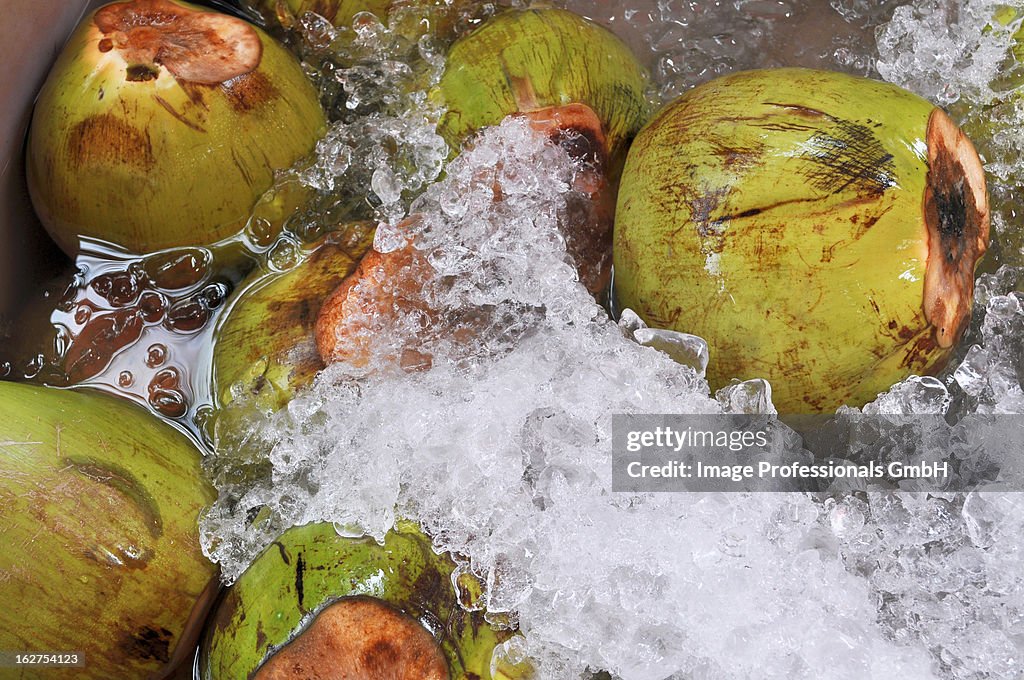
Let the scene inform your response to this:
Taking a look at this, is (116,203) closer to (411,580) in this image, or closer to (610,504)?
(411,580)

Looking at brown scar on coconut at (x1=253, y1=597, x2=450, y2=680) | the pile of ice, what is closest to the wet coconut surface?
the pile of ice

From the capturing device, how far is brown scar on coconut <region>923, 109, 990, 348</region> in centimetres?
107

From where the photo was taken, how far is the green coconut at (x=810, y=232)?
3.41 feet

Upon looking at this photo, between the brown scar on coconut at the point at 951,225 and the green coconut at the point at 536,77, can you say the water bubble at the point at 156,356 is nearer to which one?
the green coconut at the point at 536,77

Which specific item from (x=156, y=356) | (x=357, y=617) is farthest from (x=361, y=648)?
(x=156, y=356)

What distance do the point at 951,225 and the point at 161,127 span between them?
108 centimetres

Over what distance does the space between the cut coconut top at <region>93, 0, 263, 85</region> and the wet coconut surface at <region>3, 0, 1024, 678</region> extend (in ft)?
0.04

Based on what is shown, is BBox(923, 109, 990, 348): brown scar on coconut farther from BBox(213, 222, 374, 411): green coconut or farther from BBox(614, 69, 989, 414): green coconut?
BBox(213, 222, 374, 411): green coconut

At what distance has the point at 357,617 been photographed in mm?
953

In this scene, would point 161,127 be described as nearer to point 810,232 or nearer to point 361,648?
point 361,648

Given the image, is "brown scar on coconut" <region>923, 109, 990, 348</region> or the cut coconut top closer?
"brown scar on coconut" <region>923, 109, 990, 348</region>

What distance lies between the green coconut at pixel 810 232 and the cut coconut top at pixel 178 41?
0.62m

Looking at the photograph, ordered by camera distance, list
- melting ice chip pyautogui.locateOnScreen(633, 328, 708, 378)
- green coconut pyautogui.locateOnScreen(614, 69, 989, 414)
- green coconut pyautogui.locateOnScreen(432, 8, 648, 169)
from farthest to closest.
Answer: green coconut pyautogui.locateOnScreen(432, 8, 648, 169) → melting ice chip pyautogui.locateOnScreen(633, 328, 708, 378) → green coconut pyautogui.locateOnScreen(614, 69, 989, 414)

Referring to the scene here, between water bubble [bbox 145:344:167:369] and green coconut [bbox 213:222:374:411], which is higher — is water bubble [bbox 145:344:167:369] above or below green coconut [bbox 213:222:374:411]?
below
